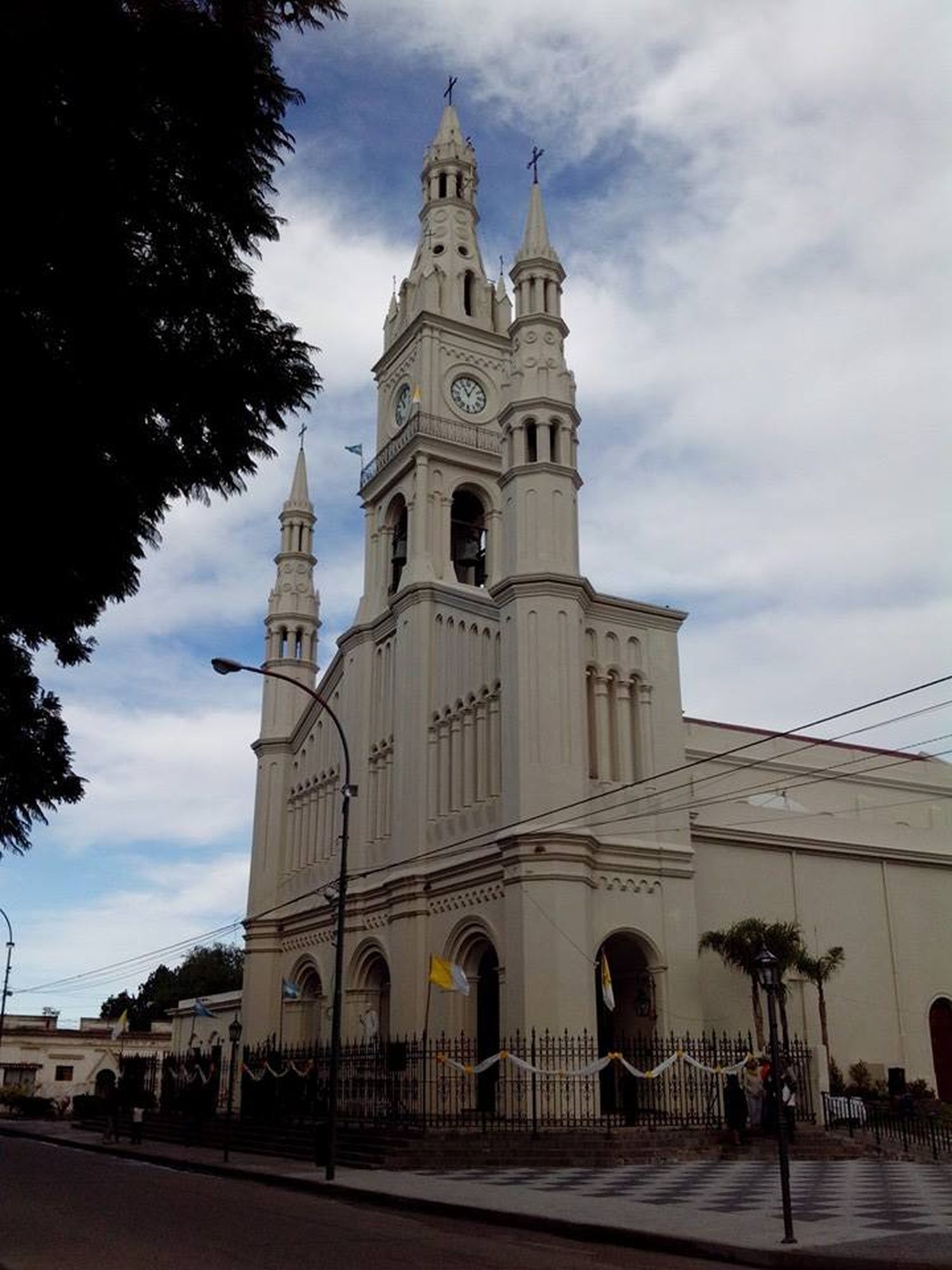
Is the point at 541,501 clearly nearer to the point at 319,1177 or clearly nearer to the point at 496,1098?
the point at 496,1098

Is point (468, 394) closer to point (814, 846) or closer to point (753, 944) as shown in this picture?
point (814, 846)

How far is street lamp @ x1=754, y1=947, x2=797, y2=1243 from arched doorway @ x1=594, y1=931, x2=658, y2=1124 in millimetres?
16048

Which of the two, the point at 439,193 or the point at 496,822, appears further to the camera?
the point at 439,193

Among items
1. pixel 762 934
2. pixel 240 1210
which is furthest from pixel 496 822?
pixel 240 1210

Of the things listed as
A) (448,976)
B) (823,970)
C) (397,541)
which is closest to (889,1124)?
(823,970)

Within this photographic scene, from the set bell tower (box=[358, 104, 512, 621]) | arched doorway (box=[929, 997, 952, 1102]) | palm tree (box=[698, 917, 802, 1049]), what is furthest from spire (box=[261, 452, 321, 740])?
arched doorway (box=[929, 997, 952, 1102])

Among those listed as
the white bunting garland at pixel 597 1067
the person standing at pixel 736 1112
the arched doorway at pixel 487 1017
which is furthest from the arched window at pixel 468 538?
the person standing at pixel 736 1112

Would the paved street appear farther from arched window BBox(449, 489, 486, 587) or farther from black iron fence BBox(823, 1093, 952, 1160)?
arched window BBox(449, 489, 486, 587)

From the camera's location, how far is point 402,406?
4456cm

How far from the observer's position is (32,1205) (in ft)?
52.5

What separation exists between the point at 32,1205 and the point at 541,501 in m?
22.5

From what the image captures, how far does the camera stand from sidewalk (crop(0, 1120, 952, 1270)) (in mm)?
12375

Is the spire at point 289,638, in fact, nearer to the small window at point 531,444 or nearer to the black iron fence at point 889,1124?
the small window at point 531,444

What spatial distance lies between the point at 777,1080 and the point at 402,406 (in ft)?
112
